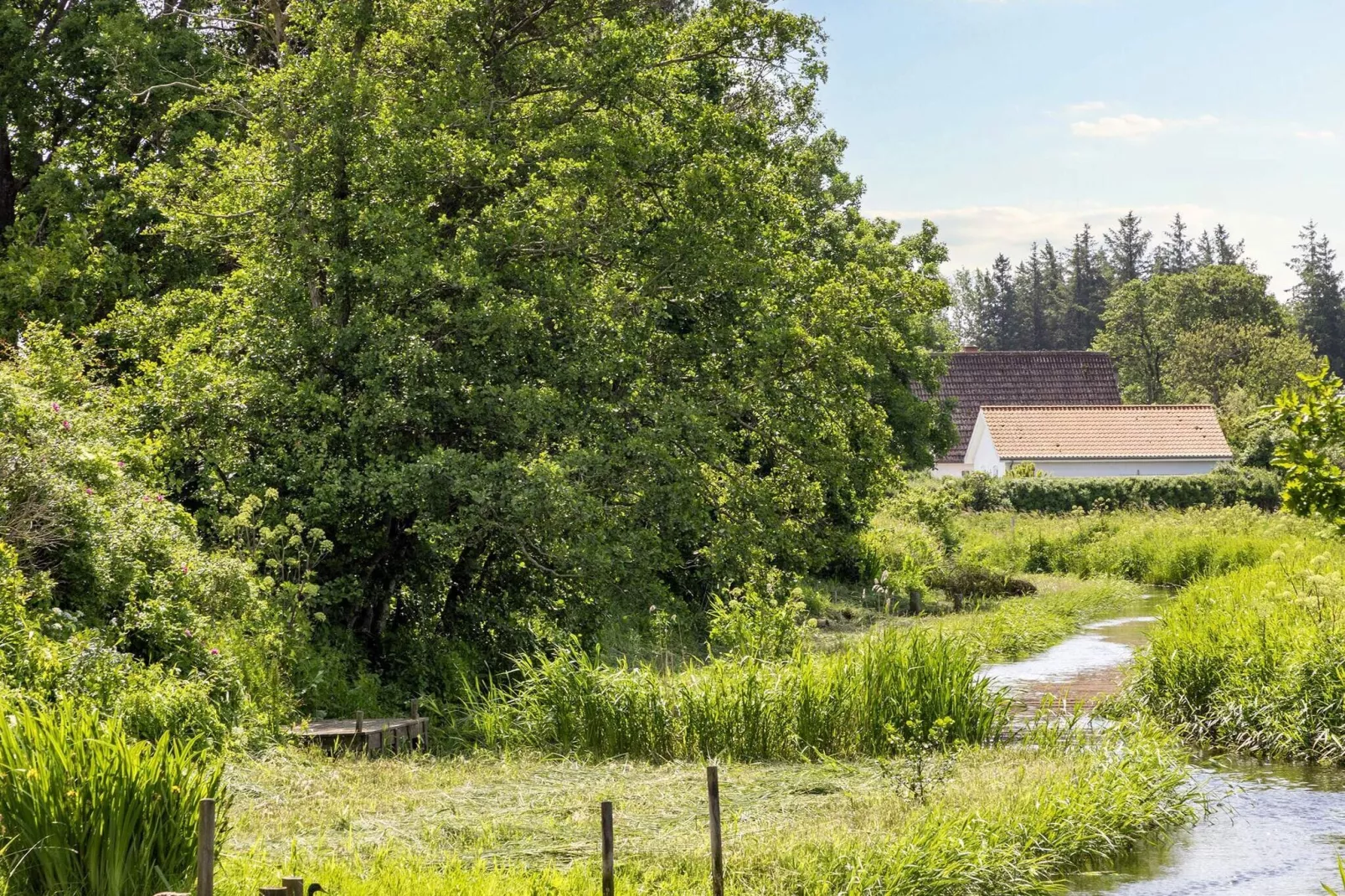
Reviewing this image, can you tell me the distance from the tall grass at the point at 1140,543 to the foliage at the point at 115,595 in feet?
62.4

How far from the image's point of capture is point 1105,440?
171 feet

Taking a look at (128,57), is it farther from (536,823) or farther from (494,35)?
(536,823)

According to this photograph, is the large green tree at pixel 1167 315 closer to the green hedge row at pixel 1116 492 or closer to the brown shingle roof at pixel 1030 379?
the brown shingle roof at pixel 1030 379

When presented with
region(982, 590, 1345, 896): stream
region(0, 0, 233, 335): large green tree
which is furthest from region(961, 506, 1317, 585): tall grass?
region(0, 0, 233, 335): large green tree

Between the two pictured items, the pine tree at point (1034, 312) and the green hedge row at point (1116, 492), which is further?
the pine tree at point (1034, 312)

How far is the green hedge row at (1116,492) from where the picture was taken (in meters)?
40.7

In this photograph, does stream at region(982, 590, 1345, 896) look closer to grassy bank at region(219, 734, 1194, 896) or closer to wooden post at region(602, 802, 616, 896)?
grassy bank at region(219, 734, 1194, 896)

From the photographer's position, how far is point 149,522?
13016 millimetres

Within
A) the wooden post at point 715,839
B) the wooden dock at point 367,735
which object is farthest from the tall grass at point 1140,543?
the wooden post at point 715,839

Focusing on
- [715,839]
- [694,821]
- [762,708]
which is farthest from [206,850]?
[762,708]

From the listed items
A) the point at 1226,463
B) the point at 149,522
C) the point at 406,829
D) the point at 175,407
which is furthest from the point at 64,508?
the point at 1226,463

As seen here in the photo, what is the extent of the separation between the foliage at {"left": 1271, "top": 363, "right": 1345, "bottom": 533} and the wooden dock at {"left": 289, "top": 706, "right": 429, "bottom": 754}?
7.73 m

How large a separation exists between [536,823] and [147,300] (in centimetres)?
1462

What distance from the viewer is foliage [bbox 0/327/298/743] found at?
10414mm
